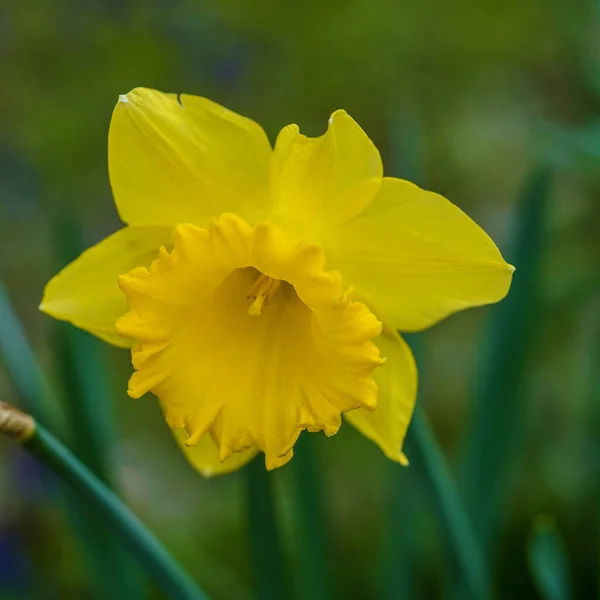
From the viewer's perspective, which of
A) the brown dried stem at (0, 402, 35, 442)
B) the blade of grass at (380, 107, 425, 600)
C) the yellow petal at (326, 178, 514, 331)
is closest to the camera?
the brown dried stem at (0, 402, 35, 442)

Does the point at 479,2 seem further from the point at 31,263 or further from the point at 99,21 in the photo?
the point at 31,263

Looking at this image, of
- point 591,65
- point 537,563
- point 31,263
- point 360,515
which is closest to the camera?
point 537,563

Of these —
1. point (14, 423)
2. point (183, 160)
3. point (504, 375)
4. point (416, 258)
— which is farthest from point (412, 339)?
point (14, 423)

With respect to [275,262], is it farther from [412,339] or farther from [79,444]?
[79,444]

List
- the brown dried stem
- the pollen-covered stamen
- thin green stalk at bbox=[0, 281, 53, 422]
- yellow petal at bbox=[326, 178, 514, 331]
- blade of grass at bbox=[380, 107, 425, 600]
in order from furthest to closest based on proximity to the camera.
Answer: blade of grass at bbox=[380, 107, 425, 600] → thin green stalk at bbox=[0, 281, 53, 422] → the pollen-covered stamen → yellow petal at bbox=[326, 178, 514, 331] → the brown dried stem

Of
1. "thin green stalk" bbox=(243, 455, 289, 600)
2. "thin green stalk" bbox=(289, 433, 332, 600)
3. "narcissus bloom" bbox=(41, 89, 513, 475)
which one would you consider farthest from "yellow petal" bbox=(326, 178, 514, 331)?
"thin green stalk" bbox=(289, 433, 332, 600)

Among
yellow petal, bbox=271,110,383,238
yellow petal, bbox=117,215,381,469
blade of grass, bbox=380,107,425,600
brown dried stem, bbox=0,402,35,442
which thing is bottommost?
blade of grass, bbox=380,107,425,600

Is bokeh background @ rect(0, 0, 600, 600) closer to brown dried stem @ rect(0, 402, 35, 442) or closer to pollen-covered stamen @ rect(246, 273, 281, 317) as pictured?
pollen-covered stamen @ rect(246, 273, 281, 317)

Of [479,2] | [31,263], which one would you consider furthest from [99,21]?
[479,2]
